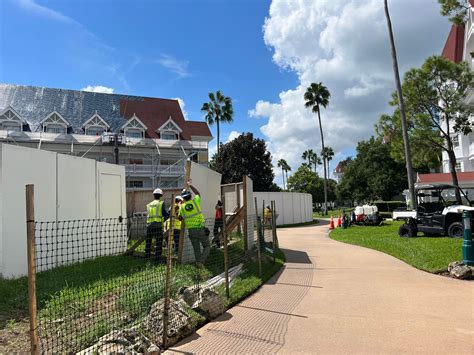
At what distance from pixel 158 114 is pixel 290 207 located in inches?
1012

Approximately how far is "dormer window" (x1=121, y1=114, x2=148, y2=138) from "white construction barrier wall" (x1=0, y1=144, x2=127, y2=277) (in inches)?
1397

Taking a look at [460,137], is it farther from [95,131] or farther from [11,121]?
[11,121]

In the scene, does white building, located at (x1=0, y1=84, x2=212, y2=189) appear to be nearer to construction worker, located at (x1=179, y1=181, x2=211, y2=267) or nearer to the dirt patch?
construction worker, located at (x1=179, y1=181, x2=211, y2=267)

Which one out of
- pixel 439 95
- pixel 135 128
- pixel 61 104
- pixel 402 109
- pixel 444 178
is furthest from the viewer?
pixel 135 128

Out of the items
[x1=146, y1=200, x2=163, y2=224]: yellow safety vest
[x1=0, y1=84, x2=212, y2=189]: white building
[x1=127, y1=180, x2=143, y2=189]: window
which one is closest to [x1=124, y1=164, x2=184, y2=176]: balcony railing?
[x1=0, y1=84, x2=212, y2=189]: white building

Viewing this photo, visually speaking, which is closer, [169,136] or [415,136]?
[415,136]

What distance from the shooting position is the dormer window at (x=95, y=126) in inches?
1748

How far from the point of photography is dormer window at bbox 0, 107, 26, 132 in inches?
1581

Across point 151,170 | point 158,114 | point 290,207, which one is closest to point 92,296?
point 290,207

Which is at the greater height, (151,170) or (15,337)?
(151,170)

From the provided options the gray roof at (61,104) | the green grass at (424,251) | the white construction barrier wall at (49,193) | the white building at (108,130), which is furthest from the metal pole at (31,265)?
the gray roof at (61,104)

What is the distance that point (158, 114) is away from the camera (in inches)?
1996

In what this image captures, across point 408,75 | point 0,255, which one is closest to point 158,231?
point 0,255

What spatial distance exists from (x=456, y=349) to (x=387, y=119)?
76.4ft
